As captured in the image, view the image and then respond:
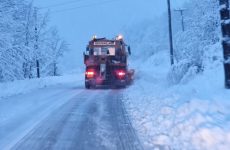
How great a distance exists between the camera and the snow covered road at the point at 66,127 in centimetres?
836

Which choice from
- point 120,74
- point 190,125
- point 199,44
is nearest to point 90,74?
point 120,74

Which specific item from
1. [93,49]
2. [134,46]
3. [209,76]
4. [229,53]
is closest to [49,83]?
[93,49]

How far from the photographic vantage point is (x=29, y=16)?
40844mm

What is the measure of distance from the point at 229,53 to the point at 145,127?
354 centimetres

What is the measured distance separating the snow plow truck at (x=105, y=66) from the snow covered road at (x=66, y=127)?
386 inches

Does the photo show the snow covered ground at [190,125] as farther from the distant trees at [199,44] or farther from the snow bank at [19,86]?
the snow bank at [19,86]

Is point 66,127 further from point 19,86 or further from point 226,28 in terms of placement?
point 19,86

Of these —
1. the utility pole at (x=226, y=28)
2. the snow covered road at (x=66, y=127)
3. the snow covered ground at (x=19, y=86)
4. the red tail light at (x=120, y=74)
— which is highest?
the utility pole at (x=226, y=28)

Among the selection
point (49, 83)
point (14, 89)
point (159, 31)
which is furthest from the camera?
point (159, 31)

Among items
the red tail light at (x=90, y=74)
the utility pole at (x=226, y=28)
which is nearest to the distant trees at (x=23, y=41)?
the red tail light at (x=90, y=74)

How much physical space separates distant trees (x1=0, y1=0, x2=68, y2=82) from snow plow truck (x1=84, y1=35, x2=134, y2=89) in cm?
542

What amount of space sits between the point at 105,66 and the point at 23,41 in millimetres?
15591

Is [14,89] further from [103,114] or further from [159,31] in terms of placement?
[159,31]

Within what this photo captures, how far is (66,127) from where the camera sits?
10406mm
